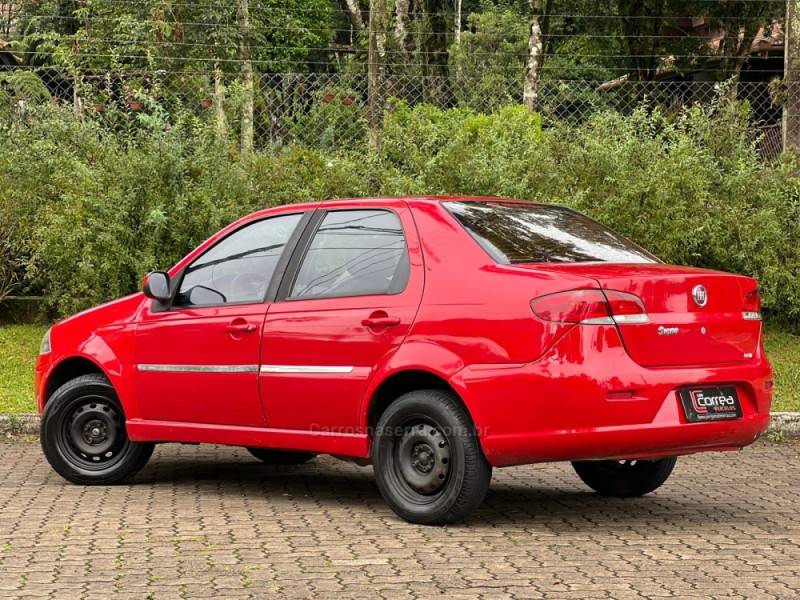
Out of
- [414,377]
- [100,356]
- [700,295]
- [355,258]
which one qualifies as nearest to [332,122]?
[100,356]

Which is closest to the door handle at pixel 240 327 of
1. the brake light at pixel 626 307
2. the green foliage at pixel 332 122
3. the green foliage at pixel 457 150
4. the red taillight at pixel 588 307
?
the red taillight at pixel 588 307

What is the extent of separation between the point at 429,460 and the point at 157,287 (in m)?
2.27

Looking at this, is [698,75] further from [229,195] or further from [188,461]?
[188,461]

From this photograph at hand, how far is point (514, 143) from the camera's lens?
51.4 ft

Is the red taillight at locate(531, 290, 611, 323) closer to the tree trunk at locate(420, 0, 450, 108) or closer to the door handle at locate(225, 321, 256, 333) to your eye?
the door handle at locate(225, 321, 256, 333)

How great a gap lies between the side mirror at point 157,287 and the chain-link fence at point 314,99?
6.74 metres

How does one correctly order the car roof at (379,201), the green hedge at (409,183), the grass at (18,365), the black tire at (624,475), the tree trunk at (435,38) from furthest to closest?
the tree trunk at (435,38) < the green hedge at (409,183) < the grass at (18,365) < the black tire at (624,475) < the car roof at (379,201)

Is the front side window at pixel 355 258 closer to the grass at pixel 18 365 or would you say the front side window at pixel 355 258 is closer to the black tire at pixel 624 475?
the black tire at pixel 624 475

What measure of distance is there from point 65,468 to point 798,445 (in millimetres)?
5751

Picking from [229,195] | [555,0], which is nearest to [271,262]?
[229,195]

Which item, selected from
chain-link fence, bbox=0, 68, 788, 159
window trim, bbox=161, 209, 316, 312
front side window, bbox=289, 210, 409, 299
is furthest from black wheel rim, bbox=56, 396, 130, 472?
chain-link fence, bbox=0, 68, 788, 159

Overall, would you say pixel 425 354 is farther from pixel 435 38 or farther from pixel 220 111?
pixel 435 38

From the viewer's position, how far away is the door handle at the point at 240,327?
335 inches

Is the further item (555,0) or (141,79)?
(555,0)
